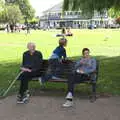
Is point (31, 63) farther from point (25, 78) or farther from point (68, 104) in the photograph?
point (68, 104)

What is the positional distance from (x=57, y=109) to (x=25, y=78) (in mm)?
1341

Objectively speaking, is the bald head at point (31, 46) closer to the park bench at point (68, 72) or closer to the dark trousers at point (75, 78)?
the park bench at point (68, 72)

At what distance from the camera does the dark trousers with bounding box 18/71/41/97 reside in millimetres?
10383

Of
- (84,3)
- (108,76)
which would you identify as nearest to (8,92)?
(108,76)

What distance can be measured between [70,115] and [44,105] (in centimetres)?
111

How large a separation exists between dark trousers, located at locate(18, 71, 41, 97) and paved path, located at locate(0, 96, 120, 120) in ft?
1.00

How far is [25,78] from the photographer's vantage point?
10586 mm

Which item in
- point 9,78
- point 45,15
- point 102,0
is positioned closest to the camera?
point 9,78

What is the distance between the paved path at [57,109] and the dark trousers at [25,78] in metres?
0.30

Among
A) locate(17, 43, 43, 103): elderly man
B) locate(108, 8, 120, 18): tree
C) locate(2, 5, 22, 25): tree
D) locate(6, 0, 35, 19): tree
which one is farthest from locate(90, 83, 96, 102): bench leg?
locate(6, 0, 35, 19): tree

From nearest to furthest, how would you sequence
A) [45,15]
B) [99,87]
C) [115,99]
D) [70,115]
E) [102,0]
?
[70,115]
[115,99]
[99,87]
[102,0]
[45,15]

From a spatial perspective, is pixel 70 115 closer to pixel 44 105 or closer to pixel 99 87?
pixel 44 105

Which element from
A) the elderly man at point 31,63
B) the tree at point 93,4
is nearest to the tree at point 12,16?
the tree at point 93,4

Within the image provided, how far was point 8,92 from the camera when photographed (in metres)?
11.7
